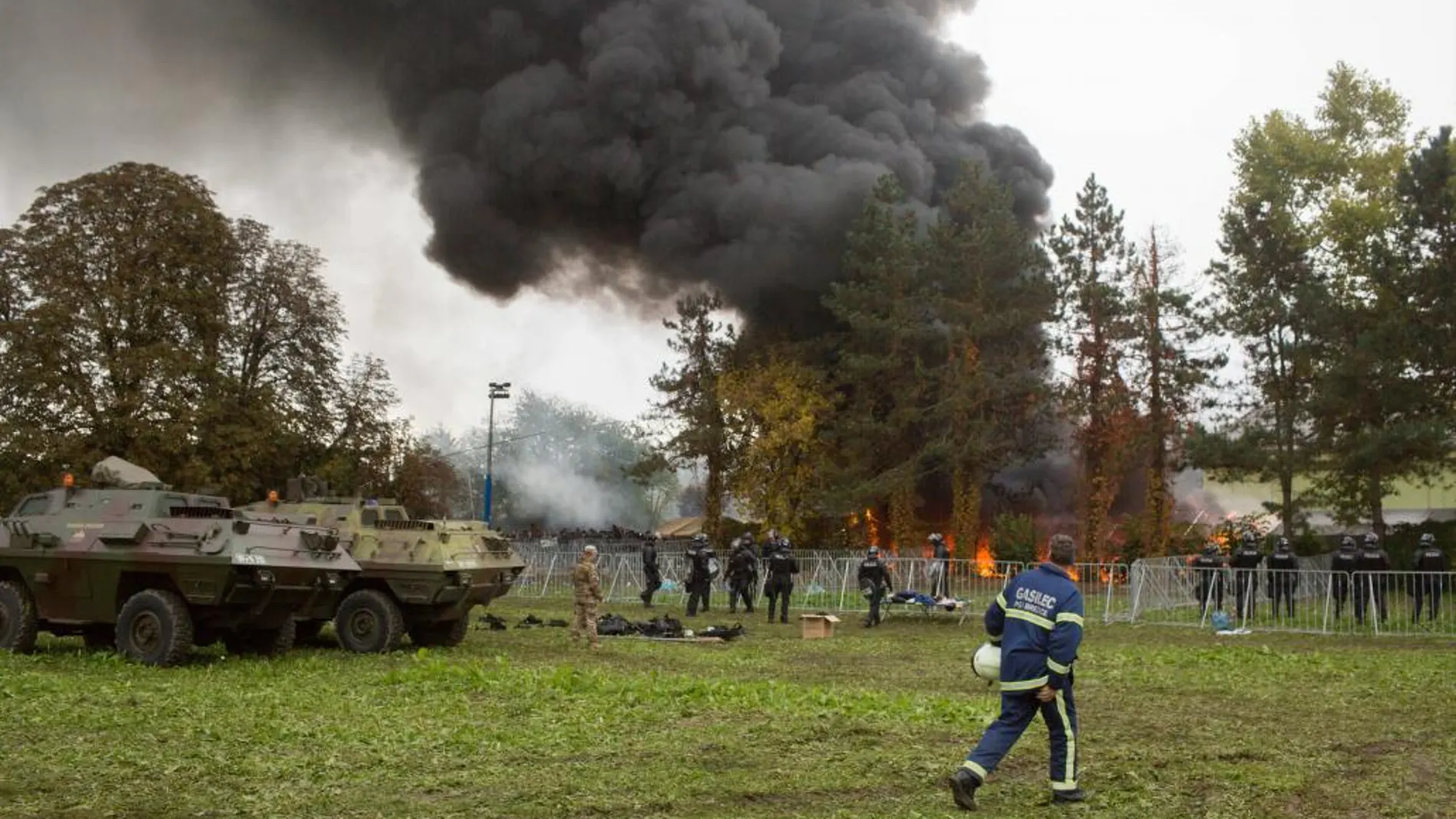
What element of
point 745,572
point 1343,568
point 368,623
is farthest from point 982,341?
Answer: point 368,623

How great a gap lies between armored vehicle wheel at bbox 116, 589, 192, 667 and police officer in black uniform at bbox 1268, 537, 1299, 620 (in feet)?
54.0

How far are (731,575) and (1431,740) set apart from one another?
1612 cm

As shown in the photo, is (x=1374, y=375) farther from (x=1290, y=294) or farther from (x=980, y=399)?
(x=980, y=399)

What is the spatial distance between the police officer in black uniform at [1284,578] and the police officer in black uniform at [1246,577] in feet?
0.97

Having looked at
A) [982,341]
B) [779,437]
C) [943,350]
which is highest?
[982,341]

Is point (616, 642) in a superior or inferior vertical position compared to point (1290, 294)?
inferior

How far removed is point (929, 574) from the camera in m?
25.9

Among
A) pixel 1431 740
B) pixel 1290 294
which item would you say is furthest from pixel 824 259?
pixel 1431 740

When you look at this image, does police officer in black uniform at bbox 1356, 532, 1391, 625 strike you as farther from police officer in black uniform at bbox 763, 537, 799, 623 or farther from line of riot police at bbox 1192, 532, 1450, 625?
police officer in black uniform at bbox 763, 537, 799, 623

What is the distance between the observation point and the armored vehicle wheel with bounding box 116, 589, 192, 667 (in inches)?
547

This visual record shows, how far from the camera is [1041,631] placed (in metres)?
7.38

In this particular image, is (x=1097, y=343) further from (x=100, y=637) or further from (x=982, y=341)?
(x=100, y=637)

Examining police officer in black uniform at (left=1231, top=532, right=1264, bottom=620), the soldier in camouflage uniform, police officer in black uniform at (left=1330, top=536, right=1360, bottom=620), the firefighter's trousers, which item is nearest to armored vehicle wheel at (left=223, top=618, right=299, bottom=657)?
the soldier in camouflage uniform

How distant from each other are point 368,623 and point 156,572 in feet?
9.32
